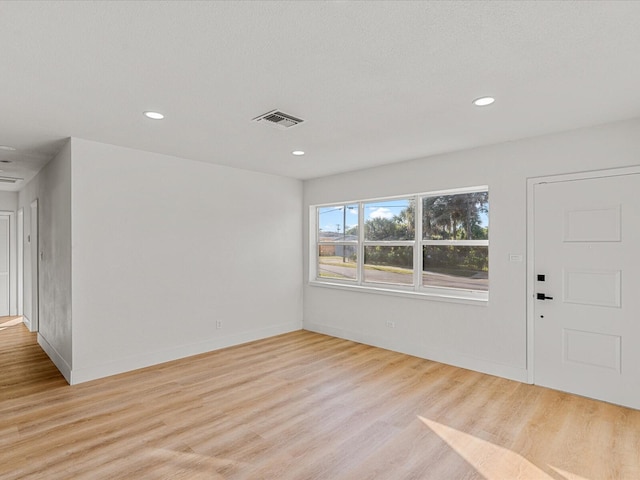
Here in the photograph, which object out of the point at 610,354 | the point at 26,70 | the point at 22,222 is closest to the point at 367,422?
the point at 610,354

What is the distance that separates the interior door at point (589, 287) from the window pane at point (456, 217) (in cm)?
62

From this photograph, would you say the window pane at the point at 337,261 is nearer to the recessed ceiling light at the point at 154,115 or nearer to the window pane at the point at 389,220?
the window pane at the point at 389,220

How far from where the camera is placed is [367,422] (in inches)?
114

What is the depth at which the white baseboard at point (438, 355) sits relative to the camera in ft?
12.5

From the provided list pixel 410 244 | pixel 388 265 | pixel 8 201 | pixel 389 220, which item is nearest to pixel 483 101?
pixel 410 244

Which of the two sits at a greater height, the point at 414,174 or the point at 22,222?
the point at 414,174

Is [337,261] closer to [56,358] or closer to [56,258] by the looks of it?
[56,258]

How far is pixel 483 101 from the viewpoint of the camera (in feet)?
9.05

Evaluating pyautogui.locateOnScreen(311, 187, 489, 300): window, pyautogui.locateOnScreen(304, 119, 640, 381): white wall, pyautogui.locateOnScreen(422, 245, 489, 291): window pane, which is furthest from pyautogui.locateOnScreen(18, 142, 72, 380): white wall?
pyautogui.locateOnScreen(422, 245, 489, 291): window pane

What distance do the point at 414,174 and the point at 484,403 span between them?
274 centimetres

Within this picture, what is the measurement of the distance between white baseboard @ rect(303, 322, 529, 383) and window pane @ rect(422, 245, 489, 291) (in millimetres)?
824

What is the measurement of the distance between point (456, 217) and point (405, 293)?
3.89ft

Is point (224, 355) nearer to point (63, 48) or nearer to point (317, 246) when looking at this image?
point (317, 246)

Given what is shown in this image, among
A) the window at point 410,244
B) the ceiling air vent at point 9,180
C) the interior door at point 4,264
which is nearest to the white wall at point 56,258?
the ceiling air vent at point 9,180
